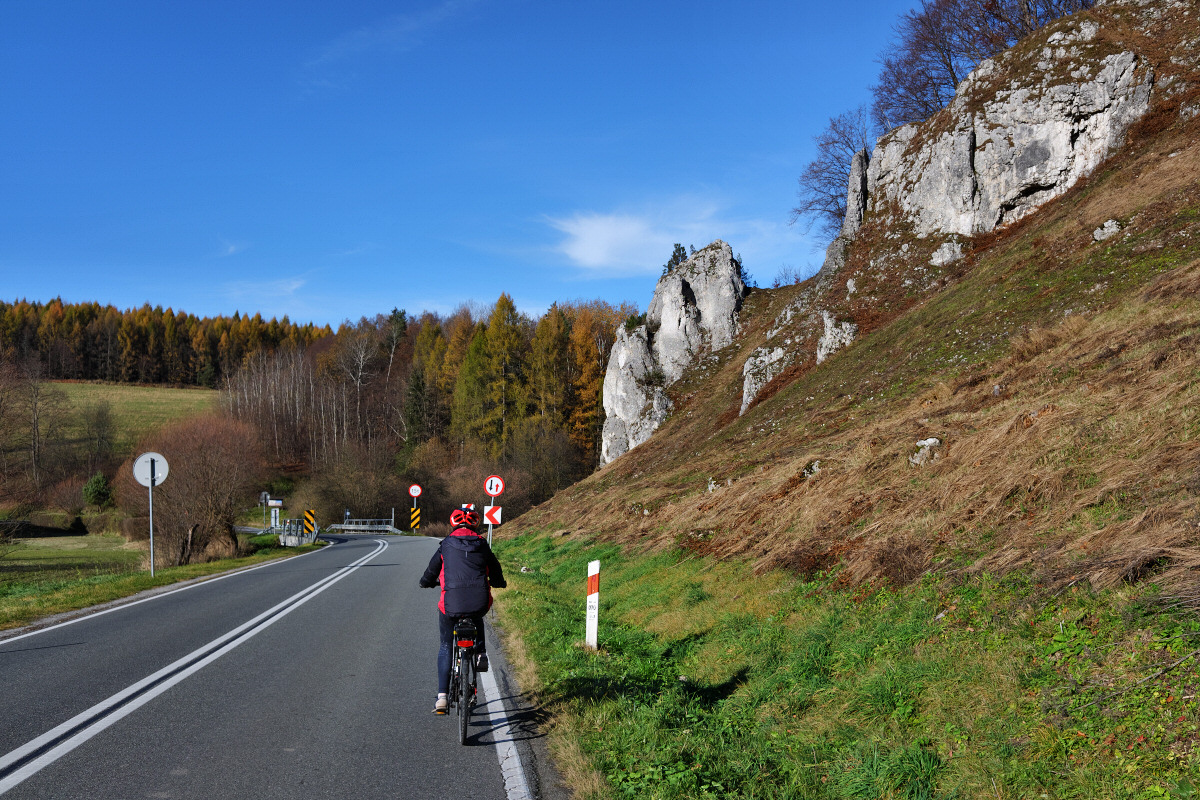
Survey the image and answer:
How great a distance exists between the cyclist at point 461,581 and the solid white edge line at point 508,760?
51 centimetres

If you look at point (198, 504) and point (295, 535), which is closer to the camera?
point (198, 504)

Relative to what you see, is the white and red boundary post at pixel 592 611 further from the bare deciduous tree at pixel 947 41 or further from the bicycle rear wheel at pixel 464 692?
the bare deciduous tree at pixel 947 41

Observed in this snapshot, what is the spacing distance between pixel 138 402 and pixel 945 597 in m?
100

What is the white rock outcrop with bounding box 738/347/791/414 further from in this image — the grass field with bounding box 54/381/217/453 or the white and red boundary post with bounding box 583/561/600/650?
the grass field with bounding box 54/381/217/453

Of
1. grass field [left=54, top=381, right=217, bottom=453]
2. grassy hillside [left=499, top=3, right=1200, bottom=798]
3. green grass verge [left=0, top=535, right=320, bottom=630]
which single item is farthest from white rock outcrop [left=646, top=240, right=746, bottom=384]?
grass field [left=54, top=381, right=217, bottom=453]

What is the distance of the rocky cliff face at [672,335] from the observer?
45.4m

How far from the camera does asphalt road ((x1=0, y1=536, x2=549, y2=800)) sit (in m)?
4.31

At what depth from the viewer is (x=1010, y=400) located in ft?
33.9

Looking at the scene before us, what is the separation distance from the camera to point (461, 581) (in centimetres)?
612

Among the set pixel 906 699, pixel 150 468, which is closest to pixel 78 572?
pixel 150 468

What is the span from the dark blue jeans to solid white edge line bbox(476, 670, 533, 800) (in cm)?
55

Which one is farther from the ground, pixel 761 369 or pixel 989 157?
pixel 989 157

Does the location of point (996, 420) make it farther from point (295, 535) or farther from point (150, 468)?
point (295, 535)

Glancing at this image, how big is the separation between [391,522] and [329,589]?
4055 cm
